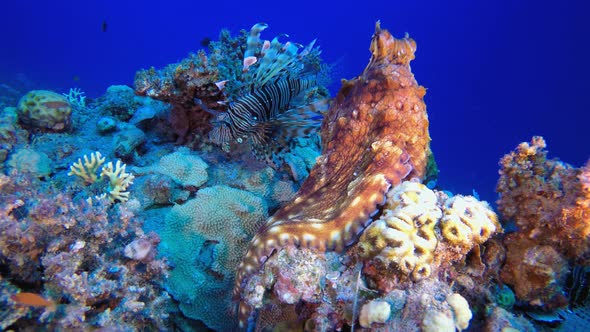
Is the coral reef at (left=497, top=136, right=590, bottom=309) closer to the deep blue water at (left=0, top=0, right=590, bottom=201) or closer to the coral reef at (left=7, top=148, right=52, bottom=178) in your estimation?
the coral reef at (left=7, top=148, right=52, bottom=178)

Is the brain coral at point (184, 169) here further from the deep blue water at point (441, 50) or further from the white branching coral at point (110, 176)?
the deep blue water at point (441, 50)

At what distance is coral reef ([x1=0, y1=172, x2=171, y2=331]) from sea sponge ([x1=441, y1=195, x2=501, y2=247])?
2.06 metres

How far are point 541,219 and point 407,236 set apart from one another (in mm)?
897

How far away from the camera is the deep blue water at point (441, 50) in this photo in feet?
173

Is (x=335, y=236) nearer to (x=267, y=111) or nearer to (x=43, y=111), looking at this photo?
(x=267, y=111)

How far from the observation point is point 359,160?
8.25ft

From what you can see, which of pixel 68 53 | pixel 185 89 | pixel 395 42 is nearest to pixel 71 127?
pixel 185 89

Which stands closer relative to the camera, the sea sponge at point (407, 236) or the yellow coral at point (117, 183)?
the sea sponge at point (407, 236)

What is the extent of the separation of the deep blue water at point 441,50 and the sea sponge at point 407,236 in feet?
124

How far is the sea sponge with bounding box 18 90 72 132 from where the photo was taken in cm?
440

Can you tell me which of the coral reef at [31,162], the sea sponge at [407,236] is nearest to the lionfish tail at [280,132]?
the sea sponge at [407,236]

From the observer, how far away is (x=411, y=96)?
8.28 feet

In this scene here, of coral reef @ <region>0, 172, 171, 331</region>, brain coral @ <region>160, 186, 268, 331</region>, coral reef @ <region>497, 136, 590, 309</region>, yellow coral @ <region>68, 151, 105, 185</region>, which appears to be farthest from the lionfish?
coral reef @ <region>497, 136, 590, 309</region>

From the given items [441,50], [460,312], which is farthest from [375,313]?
[441,50]
